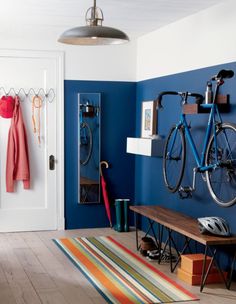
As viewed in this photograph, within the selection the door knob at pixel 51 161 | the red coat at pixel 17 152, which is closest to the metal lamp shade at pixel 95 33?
the red coat at pixel 17 152

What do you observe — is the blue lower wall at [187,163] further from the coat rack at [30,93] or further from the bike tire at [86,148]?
the coat rack at [30,93]

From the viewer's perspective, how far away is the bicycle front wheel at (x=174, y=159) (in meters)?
5.03

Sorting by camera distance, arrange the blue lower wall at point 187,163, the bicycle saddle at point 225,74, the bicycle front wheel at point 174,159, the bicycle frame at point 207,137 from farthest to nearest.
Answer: the bicycle front wheel at point 174,159
the blue lower wall at point 187,163
the bicycle frame at point 207,137
the bicycle saddle at point 225,74

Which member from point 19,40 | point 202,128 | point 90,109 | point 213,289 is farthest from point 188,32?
point 213,289

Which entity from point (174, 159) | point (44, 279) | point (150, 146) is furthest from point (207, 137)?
point (44, 279)

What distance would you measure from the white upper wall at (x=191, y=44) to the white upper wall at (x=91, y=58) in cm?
17

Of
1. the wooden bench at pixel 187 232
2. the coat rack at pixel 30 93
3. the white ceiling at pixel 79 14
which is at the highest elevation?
the white ceiling at pixel 79 14

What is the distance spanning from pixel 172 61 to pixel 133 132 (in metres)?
1.36

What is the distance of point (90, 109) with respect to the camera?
6320 mm

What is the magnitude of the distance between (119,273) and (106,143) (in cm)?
224

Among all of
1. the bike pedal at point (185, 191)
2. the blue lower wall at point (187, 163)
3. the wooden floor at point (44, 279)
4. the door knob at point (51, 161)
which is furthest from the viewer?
the door knob at point (51, 161)

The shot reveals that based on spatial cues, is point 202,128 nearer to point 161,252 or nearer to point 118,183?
point 161,252

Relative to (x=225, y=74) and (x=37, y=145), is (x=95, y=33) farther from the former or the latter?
(x=37, y=145)

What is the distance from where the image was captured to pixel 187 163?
5.17 m
